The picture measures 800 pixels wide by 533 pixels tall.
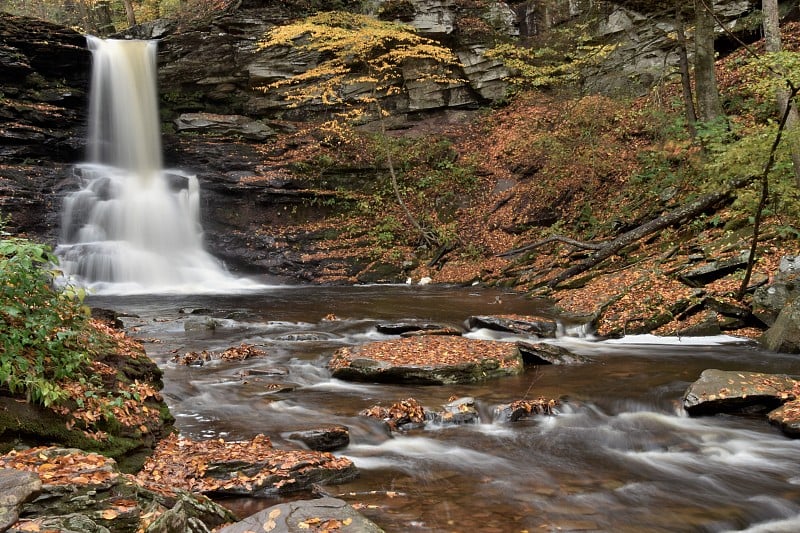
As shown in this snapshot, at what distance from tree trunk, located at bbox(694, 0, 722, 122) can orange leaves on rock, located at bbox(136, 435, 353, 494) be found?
442 inches

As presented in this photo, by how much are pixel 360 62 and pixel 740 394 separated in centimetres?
1906

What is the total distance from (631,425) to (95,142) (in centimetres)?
2139

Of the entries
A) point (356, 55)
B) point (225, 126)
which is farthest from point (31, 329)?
point (225, 126)

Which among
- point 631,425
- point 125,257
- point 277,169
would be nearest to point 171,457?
point 631,425

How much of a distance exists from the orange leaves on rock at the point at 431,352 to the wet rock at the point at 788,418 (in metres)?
3.06

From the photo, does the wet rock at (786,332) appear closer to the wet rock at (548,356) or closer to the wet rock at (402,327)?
the wet rock at (548,356)

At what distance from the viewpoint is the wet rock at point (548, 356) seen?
321 inches

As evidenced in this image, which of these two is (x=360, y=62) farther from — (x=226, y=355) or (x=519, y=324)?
(x=226, y=355)

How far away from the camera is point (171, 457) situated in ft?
14.9

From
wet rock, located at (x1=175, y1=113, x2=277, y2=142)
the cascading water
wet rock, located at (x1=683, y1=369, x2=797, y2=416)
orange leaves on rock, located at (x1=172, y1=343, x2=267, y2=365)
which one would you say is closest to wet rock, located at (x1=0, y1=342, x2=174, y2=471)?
orange leaves on rock, located at (x1=172, y1=343, x2=267, y2=365)

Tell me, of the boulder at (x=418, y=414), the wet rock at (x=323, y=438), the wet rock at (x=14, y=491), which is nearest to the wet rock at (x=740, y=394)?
the boulder at (x=418, y=414)

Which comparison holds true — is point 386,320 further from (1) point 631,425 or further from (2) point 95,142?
(2) point 95,142

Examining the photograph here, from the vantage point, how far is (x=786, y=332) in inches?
293

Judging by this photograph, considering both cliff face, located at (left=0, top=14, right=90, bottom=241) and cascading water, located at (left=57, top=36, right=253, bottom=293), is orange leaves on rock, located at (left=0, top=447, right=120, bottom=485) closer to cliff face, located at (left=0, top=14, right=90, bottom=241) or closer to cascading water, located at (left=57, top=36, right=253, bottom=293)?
cascading water, located at (left=57, top=36, right=253, bottom=293)
